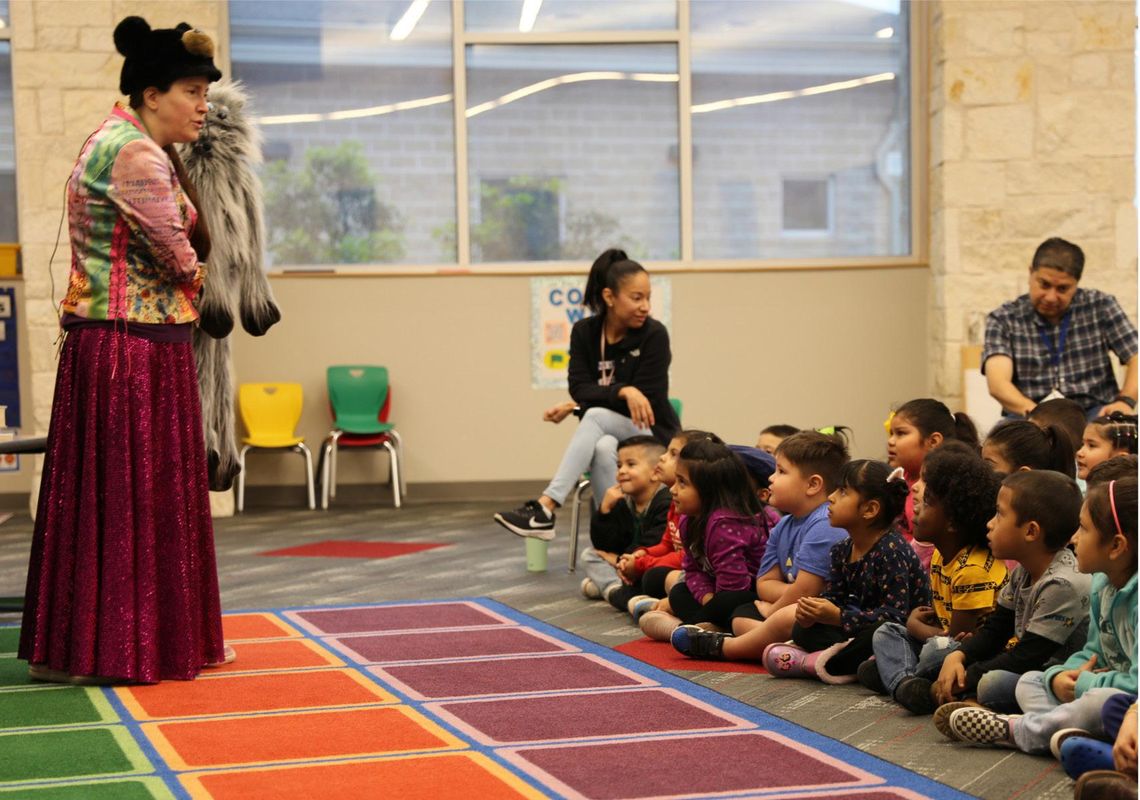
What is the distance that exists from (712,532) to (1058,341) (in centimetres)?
201

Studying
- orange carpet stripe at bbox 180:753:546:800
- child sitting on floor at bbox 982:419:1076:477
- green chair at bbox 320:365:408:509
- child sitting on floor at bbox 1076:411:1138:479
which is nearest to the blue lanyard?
child sitting on floor at bbox 1076:411:1138:479

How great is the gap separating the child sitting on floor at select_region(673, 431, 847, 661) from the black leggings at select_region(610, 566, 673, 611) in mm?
593

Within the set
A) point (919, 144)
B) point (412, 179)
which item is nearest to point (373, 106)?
point (412, 179)

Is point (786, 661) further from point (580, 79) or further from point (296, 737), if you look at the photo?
point (580, 79)

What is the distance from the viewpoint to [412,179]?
30.3 ft

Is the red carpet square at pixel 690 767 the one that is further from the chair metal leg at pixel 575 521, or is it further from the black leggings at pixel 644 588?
the chair metal leg at pixel 575 521

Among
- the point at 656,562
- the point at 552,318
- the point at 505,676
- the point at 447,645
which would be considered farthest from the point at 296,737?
the point at 552,318

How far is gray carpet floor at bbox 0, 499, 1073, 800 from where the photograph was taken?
3006 millimetres

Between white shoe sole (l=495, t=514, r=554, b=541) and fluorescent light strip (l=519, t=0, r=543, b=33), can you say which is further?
fluorescent light strip (l=519, t=0, r=543, b=33)

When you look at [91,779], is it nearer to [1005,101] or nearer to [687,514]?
[687,514]

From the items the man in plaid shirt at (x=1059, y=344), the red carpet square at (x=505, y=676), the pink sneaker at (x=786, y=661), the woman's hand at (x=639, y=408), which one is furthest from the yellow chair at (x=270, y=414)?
the pink sneaker at (x=786, y=661)

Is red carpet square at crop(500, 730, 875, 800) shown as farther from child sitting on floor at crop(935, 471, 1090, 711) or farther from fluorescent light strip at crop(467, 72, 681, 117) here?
fluorescent light strip at crop(467, 72, 681, 117)

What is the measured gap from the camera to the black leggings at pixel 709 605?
439 centimetres

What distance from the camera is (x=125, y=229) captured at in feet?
12.8
